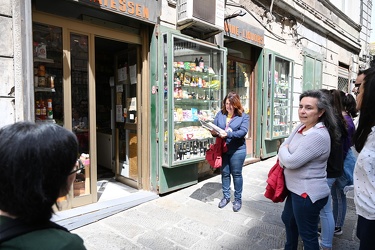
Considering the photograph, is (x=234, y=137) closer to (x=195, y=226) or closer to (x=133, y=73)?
(x=195, y=226)

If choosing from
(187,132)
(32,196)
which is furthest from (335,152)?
(187,132)

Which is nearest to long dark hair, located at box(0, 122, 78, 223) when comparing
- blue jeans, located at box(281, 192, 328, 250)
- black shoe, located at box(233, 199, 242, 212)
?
blue jeans, located at box(281, 192, 328, 250)

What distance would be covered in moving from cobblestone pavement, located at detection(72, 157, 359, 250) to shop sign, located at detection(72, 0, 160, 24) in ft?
8.45

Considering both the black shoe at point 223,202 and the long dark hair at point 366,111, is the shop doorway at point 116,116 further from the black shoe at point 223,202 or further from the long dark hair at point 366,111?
the long dark hair at point 366,111

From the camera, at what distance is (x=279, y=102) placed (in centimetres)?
682

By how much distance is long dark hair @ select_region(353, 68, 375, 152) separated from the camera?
1532mm

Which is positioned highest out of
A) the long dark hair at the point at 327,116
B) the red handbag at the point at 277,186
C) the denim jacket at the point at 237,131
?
the long dark hair at the point at 327,116

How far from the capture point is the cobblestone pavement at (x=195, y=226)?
2799 mm

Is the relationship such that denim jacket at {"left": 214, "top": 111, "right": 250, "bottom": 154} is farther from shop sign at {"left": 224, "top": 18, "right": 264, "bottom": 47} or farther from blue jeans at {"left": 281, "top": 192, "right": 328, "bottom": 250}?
shop sign at {"left": 224, "top": 18, "right": 264, "bottom": 47}

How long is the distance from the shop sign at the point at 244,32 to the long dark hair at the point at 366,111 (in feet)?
12.1

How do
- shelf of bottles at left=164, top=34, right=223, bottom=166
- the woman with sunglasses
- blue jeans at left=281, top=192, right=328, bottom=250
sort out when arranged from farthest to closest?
1. shelf of bottles at left=164, top=34, right=223, bottom=166
2. blue jeans at left=281, top=192, right=328, bottom=250
3. the woman with sunglasses

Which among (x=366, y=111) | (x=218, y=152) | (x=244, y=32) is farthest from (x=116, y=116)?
(x=366, y=111)

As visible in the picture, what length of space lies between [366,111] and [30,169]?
1.71 m

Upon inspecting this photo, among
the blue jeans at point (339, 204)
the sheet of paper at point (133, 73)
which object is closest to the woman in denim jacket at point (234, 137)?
the blue jeans at point (339, 204)
